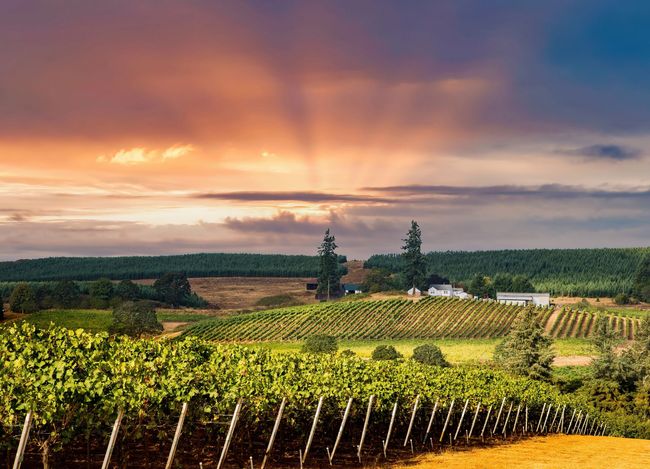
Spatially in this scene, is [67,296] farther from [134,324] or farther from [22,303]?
[134,324]

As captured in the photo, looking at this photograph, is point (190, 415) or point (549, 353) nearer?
point (190, 415)

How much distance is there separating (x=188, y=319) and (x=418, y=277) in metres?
54.0

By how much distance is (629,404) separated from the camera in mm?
72688

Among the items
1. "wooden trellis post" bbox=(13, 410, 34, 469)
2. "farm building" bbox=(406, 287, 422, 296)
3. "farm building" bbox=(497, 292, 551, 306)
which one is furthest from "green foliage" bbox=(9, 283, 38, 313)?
"wooden trellis post" bbox=(13, 410, 34, 469)

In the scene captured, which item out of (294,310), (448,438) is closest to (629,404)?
(448,438)

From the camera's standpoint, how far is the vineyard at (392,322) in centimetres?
12950

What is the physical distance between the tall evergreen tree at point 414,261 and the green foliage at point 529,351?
303 feet

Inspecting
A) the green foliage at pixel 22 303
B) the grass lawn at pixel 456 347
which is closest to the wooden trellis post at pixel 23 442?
the grass lawn at pixel 456 347

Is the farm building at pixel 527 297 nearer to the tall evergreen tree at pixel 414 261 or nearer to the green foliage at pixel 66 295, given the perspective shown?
the tall evergreen tree at pixel 414 261

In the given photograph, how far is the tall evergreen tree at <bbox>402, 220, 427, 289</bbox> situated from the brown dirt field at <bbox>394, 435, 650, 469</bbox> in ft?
450

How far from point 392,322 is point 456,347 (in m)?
25.0

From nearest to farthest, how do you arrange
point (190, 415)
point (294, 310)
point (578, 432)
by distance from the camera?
1. point (190, 415)
2. point (578, 432)
3. point (294, 310)

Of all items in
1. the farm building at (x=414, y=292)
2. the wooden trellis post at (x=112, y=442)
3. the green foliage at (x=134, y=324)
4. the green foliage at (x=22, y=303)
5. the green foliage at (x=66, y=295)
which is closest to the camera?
the wooden trellis post at (x=112, y=442)

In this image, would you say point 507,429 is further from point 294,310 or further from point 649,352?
point 294,310
